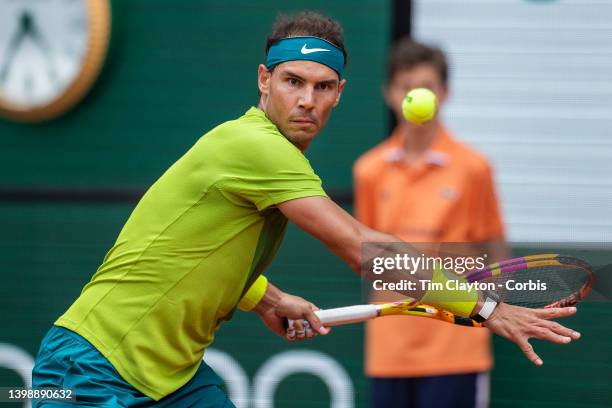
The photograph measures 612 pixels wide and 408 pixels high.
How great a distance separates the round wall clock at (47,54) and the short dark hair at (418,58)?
1705 millimetres

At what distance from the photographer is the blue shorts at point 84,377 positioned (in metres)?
3.33

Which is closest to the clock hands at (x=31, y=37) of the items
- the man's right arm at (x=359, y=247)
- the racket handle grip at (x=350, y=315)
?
the racket handle grip at (x=350, y=315)

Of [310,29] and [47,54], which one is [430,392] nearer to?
[310,29]

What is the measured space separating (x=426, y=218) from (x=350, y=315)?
174 cm

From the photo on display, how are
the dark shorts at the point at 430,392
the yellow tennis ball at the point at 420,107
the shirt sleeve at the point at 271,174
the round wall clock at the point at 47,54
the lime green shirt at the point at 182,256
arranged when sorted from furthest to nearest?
the round wall clock at the point at 47,54, the dark shorts at the point at 430,392, the yellow tennis ball at the point at 420,107, the lime green shirt at the point at 182,256, the shirt sleeve at the point at 271,174

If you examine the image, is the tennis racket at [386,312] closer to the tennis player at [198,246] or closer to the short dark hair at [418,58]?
the tennis player at [198,246]

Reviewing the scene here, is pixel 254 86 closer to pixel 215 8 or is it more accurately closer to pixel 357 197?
pixel 215 8

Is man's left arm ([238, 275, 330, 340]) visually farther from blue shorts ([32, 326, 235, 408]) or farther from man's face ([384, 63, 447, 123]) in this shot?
man's face ([384, 63, 447, 123])

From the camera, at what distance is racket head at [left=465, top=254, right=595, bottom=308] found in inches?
132

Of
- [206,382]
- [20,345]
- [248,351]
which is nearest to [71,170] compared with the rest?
[20,345]

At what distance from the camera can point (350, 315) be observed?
11.7 feet

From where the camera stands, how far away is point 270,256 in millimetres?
3574

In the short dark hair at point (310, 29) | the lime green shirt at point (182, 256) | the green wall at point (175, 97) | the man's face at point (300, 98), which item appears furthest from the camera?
the green wall at point (175, 97)

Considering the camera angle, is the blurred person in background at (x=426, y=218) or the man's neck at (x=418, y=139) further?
the man's neck at (x=418, y=139)
